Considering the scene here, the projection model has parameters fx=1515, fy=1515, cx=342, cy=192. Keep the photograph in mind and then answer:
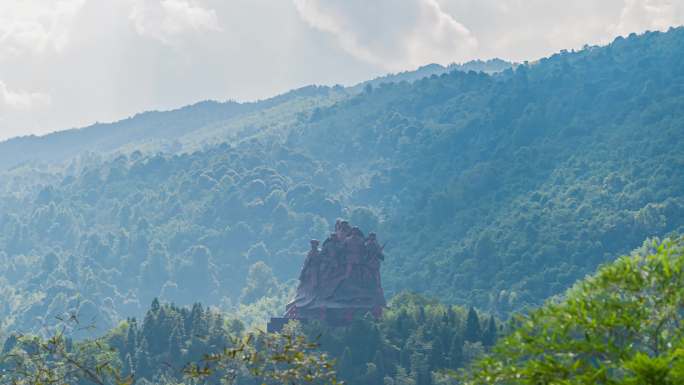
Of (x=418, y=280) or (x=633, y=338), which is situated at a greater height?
(x=418, y=280)

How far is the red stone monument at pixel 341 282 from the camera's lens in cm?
11612

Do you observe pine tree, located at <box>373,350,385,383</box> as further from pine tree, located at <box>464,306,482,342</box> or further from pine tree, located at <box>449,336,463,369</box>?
pine tree, located at <box>464,306,482,342</box>

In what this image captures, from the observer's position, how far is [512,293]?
569 feet

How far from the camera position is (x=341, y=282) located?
4574 inches

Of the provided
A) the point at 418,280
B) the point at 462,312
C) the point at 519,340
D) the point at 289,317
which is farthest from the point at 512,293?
the point at 519,340

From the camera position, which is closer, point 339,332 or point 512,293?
point 339,332

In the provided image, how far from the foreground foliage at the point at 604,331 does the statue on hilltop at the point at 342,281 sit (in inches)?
3244

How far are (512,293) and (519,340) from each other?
142m

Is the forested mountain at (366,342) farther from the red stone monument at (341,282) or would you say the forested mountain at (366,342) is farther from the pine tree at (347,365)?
the red stone monument at (341,282)

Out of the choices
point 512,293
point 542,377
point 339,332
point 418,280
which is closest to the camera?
point 542,377

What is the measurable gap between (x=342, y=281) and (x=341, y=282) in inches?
4.3

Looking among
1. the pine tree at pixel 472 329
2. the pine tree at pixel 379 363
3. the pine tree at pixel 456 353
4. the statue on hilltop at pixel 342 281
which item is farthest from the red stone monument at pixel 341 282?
the pine tree at pixel 456 353

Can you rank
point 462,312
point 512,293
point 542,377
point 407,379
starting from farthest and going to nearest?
1. point 512,293
2. point 462,312
3. point 407,379
4. point 542,377

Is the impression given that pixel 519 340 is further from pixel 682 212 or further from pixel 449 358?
pixel 682 212
